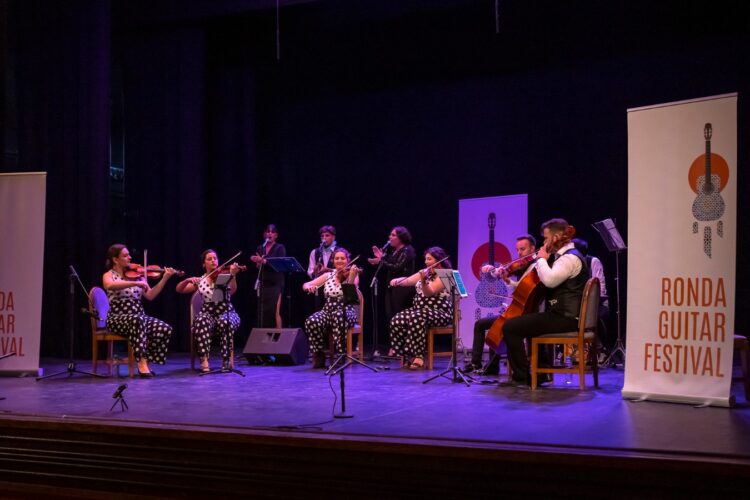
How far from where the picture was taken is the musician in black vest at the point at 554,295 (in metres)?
5.48

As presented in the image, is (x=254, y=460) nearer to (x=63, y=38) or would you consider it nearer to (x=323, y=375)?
(x=323, y=375)

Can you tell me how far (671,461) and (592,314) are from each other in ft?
8.87

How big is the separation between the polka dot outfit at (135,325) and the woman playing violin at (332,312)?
4.54 feet

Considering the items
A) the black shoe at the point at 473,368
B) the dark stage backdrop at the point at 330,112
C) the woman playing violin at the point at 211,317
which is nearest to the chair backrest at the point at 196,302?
the woman playing violin at the point at 211,317

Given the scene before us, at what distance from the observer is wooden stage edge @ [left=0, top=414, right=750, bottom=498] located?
9.73 ft

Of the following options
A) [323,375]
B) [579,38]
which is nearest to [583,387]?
[323,375]

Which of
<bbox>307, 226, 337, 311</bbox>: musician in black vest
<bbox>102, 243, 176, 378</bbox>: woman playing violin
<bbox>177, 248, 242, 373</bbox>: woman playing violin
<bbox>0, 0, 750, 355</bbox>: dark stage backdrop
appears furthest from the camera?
<bbox>307, 226, 337, 311</bbox>: musician in black vest

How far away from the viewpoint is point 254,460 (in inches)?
140

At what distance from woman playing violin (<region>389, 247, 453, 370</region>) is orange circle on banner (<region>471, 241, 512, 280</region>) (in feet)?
4.36

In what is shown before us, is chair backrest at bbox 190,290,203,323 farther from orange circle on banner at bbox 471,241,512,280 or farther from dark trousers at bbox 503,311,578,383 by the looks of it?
dark trousers at bbox 503,311,578,383

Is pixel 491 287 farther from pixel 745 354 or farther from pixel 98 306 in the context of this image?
pixel 98 306

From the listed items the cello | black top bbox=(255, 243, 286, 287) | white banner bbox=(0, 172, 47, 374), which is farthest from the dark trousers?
white banner bbox=(0, 172, 47, 374)

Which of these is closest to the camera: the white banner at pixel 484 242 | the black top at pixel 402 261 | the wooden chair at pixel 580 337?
the wooden chair at pixel 580 337

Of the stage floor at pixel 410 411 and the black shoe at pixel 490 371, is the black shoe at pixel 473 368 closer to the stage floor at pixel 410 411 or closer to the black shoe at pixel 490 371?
the black shoe at pixel 490 371
